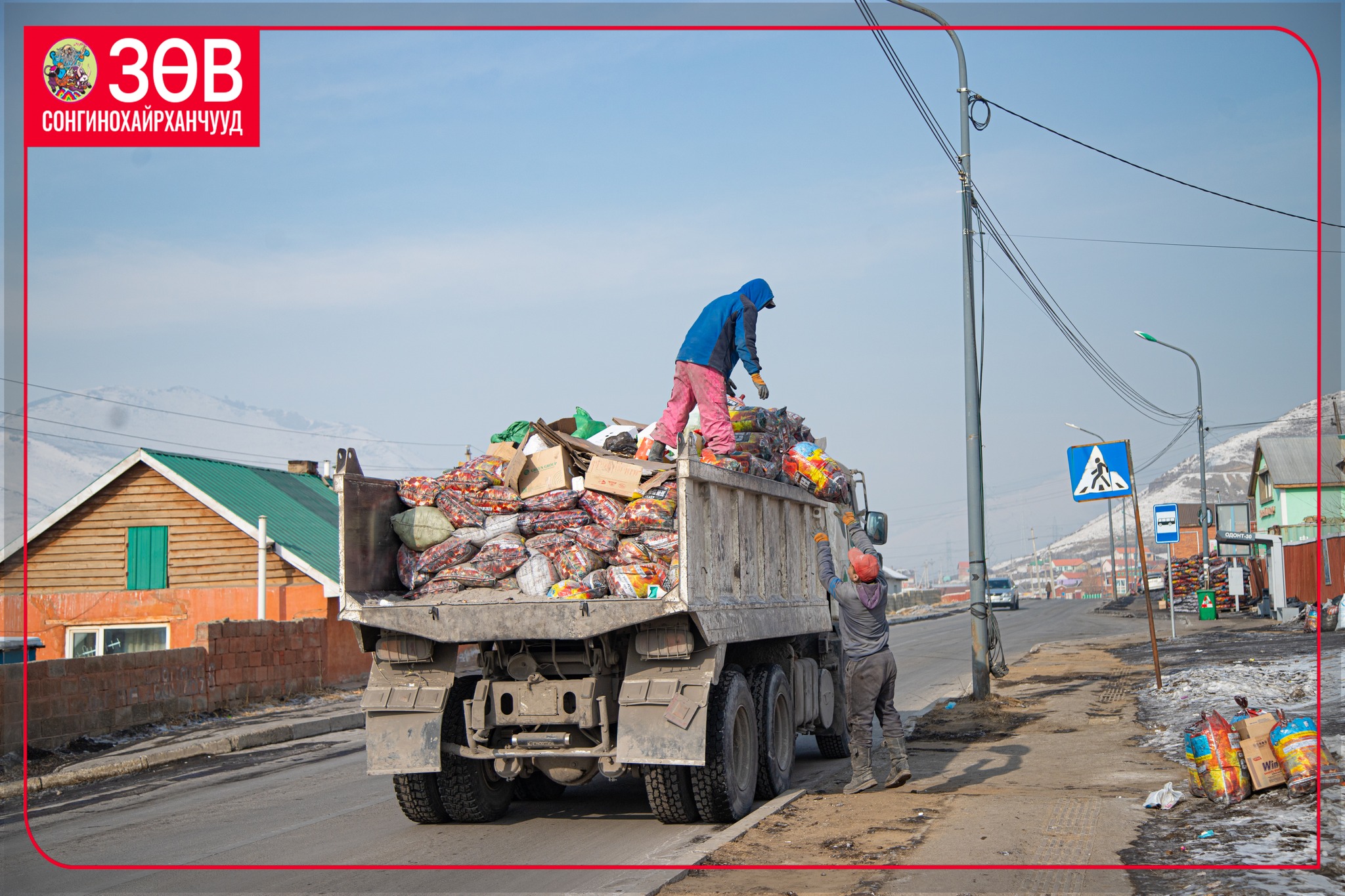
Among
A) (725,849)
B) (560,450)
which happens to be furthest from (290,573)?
(725,849)

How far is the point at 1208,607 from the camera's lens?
34.1 metres

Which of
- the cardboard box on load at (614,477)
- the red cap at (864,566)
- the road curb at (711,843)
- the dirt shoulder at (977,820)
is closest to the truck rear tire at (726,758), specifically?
the road curb at (711,843)

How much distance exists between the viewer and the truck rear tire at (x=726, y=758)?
7.58 m

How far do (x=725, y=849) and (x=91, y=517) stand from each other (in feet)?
68.5

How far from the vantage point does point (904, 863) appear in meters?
6.32

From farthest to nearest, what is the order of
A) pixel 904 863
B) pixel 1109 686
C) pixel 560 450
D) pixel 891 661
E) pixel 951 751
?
pixel 1109 686 → pixel 951 751 → pixel 891 661 → pixel 560 450 → pixel 904 863

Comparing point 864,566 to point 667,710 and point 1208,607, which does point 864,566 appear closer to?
point 667,710

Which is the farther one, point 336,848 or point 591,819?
point 591,819

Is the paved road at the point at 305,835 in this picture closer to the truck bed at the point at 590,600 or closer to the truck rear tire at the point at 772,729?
the truck rear tire at the point at 772,729

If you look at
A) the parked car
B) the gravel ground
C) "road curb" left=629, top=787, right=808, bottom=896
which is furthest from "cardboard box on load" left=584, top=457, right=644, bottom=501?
the parked car

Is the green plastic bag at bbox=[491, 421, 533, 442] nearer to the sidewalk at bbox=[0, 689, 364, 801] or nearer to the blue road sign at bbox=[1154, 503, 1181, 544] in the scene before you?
the sidewalk at bbox=[0, 689, 364, 801]

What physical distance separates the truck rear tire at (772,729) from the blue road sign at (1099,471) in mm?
6613

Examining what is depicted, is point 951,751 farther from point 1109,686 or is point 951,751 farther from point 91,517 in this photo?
point 91,517

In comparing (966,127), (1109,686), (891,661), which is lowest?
(1109,686)
